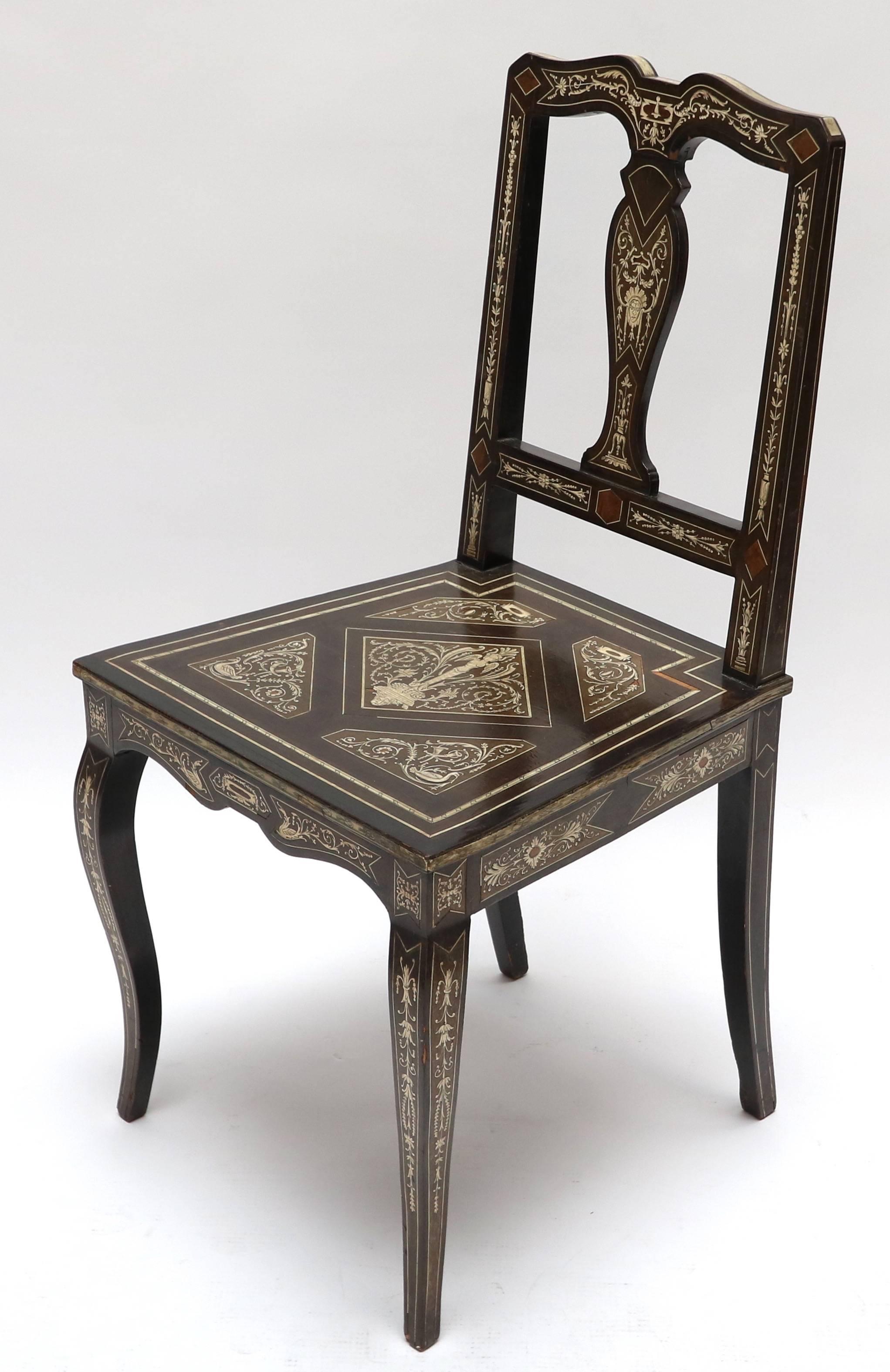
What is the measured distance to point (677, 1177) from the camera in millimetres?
2484

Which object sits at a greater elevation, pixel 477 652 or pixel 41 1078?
pixel 477 652

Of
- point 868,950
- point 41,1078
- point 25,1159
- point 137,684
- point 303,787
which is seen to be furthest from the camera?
point 868,950

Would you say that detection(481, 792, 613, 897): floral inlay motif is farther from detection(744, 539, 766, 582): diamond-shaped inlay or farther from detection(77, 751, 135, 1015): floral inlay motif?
detection(77, 751, 135, 1015): floral inlay motif

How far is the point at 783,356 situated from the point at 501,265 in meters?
0.52

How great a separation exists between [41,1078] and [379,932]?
0.67 m

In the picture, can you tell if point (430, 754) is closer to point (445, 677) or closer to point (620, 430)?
point (445, 677)

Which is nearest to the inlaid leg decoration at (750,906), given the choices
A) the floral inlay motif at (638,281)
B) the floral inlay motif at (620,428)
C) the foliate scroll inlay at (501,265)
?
the floral inlay motif at (620,428)

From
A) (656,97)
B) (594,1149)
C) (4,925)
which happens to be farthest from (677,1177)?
(656,97)

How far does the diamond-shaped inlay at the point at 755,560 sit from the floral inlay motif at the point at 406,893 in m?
0.66

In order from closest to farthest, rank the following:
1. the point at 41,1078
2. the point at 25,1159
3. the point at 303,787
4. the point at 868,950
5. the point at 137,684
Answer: the point at 303,787 < the point at 137,684 < the point at 25,1159 < the point at 41,1078 < the point at 868,950

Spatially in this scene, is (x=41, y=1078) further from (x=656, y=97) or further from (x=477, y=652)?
(x=656, y=97)

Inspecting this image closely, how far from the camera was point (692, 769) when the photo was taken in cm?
224

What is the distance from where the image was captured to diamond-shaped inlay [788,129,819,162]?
80.8 inches

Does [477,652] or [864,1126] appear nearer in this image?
[477,652]
